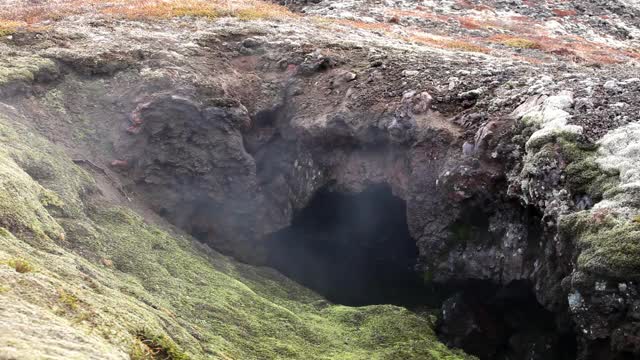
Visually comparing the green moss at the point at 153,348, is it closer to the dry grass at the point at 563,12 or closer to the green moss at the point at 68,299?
the green moss at the point at 68,299

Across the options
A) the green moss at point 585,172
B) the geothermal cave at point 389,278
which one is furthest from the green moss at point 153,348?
the green moss at point 585,172

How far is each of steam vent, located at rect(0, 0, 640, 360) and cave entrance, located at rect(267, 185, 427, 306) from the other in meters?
0.10

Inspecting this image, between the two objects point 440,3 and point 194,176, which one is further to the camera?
point 440,3

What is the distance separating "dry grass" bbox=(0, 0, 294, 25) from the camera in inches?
1209

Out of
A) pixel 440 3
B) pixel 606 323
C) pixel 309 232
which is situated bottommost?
pixel 309 232

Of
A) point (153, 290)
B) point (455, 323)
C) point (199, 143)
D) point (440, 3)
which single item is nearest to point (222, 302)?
point (153, 290)

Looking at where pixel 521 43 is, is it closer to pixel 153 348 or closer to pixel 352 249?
pixel 352 249

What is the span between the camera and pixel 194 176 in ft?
75.6

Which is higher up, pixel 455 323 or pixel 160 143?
pixel 160 143

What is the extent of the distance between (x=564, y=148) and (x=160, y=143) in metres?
15.3

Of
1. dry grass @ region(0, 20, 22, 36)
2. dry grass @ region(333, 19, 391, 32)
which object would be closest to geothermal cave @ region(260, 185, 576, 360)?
dry grass @ region(333, 19, 391, 32)

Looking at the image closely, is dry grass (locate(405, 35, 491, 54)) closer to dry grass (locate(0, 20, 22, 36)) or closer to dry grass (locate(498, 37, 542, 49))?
dry grass (locate(498, 37, 542, 49))

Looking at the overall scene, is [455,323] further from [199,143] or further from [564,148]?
[199,143]

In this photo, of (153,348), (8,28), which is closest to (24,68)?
(8,28)
